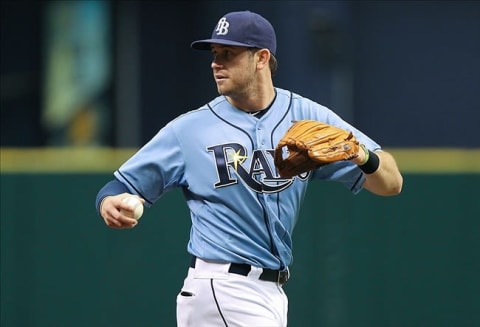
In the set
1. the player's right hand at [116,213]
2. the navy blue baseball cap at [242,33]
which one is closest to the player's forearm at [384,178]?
the navy blue baseball cap at [242,33]

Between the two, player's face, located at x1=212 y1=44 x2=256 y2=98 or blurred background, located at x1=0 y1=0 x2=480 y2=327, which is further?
blurred background, located at x1=0 y1=0 x2=480 y2=327

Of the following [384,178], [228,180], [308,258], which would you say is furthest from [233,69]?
[308,258]

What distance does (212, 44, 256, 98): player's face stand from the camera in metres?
4.39

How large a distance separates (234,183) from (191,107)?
23.5ft

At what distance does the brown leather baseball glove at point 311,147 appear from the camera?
4.12 meters

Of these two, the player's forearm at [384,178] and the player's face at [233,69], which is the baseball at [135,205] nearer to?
the player's face at [233,69]

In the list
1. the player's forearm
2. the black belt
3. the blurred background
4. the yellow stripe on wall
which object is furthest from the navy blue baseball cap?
the yellow stripe on wall

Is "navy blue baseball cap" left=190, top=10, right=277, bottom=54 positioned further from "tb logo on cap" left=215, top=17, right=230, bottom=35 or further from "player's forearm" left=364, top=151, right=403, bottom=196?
"player's forearm" left=364, top=151, right=403, bottom=196

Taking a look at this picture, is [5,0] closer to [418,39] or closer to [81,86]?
[81,86]

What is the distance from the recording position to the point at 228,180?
4387 mm

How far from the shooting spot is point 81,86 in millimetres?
11422

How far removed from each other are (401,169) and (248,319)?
93.0 inches

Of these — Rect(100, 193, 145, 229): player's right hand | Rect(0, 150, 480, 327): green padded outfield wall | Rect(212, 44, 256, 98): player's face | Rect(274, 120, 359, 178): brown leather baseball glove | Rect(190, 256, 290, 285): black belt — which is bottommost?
Rect(0, 150, 480, 327): green padded outfield wall

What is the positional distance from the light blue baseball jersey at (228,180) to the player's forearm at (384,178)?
4.6 inches
